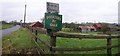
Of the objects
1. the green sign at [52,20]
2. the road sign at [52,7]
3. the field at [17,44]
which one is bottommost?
the field at [17,44]

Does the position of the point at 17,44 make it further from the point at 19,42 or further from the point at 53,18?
the point at 53,18

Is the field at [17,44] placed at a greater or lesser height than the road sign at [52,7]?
lesser

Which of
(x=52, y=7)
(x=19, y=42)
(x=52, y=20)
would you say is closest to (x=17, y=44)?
(x=19, y=42)

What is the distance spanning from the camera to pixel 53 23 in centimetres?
743

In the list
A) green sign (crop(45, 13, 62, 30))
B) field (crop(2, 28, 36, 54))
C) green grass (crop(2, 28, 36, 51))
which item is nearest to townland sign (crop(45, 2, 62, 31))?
green sign (crop(45, 13, 62, 30))

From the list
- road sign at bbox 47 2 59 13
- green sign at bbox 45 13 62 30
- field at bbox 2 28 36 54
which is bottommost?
field at bbox 2 28 36 54

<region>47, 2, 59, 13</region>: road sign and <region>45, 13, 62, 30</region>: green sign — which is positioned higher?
<region>47, 2, 59, 13</region>: road sign

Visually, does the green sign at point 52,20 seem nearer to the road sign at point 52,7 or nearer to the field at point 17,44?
the road sign at point 52,7

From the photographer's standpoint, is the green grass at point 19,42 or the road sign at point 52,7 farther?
the green grass at point 19,42

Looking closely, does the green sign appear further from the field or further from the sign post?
the field

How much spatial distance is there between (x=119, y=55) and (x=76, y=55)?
5.65 ft

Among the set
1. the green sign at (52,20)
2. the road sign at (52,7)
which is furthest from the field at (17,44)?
the road sign at (52,7)

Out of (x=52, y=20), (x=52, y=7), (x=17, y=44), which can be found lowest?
(x=17, y=44)

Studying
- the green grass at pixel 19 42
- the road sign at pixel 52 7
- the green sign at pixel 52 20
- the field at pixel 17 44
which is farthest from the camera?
the green grass at pixel 19 42
